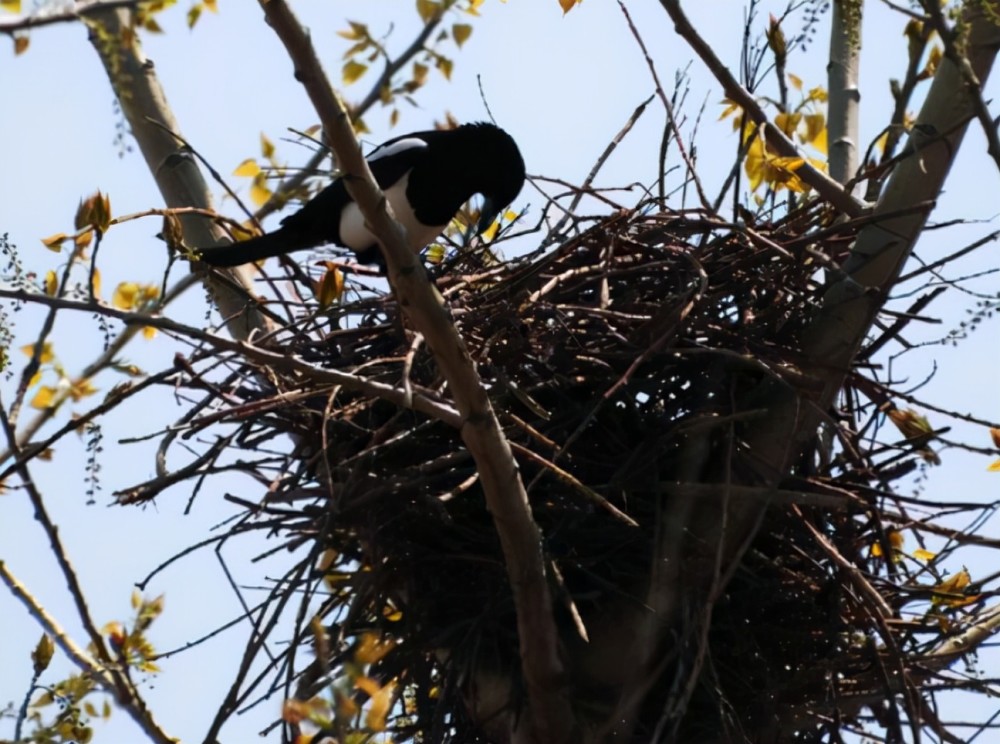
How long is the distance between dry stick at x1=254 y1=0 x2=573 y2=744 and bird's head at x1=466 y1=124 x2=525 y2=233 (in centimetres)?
193

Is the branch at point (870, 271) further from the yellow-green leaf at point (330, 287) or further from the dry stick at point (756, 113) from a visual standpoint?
the yellow-green leaf at point (330, 287)

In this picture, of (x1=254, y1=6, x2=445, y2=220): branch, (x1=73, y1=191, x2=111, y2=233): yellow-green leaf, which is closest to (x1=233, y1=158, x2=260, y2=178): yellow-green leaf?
(x1=254, y1=6, x2=445, y2=220): branch

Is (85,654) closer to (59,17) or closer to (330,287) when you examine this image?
(330,287)

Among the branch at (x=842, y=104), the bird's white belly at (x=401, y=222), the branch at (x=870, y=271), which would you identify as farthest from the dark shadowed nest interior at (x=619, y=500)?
the bird's white belly at (x=401, y=222)

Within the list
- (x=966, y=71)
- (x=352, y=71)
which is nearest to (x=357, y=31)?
(x=352, y=71)

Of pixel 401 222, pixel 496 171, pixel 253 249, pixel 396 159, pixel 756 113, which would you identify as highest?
pixel 396 159

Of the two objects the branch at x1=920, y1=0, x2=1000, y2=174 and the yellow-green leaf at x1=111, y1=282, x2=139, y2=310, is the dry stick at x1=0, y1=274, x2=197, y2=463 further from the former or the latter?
the branch at x1=920, y1=0, x2=1000, y2=174

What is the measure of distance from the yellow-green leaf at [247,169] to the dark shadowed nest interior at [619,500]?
98 cm

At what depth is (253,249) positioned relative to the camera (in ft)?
12.9

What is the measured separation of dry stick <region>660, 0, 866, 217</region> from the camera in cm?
286

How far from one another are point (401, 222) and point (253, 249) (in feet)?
1.96

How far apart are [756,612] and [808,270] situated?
2.58 feet

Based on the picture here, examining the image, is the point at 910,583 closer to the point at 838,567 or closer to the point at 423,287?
the point at 838,567

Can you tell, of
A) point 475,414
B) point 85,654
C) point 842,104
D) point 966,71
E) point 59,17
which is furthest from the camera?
point 842,104
